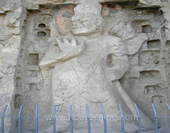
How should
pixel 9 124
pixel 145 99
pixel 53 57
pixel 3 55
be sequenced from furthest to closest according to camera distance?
pixel 145 99 < pixel 53 57 < pixel 3 55 < pixel 9 124

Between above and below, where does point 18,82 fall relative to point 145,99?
above

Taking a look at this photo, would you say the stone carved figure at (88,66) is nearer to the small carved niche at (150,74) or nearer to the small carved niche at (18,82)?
the small carved niche at (18,82)

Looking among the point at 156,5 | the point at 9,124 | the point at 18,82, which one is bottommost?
the point at 9,124

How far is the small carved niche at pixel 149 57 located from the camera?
539cm

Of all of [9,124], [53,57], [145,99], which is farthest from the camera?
[145,99]

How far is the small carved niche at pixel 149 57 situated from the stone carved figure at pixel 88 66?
579 millimetres

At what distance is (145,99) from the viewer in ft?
17.2

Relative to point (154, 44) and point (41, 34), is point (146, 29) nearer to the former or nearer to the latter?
point (154, 44)

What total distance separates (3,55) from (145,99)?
3231 millimetres

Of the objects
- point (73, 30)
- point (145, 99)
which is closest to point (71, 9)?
point (73, 30)

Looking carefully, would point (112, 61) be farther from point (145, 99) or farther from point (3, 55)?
point (3, 55)

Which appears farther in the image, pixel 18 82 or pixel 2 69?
pixel 18 82

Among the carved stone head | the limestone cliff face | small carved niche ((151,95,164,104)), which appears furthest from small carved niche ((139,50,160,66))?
the carved stone head

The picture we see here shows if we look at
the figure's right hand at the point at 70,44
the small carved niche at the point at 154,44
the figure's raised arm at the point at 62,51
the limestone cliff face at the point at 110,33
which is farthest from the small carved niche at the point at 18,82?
the small carved niche at the point at 154,44
